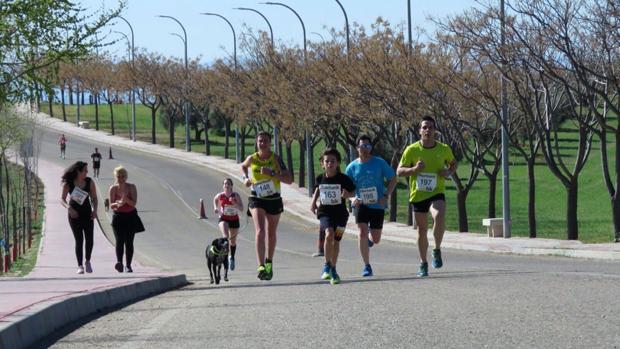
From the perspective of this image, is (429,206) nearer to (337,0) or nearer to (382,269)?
(382,269)

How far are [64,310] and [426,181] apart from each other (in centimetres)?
613

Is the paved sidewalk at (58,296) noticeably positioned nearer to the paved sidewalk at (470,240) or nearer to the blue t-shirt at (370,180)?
the blue t-shirt at (370,180)

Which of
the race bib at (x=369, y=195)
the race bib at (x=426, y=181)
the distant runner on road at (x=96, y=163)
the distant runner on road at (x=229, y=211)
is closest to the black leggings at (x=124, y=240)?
the distant runner on road at (x=229, y=211)

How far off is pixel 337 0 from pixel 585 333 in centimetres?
3968

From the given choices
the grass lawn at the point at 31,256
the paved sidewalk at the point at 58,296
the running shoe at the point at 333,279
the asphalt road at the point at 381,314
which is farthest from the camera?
the grass lawn at the point at 31,256

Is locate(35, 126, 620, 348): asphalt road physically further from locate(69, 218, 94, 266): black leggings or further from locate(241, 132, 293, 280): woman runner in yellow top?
locate(69, 218, 94, 266): black leggings

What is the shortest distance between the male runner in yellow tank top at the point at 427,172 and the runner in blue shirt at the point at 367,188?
1.63ft

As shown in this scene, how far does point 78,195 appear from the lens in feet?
65.0

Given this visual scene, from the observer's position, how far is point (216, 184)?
69688mm

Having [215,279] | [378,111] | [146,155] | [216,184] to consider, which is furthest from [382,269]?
[146,155]

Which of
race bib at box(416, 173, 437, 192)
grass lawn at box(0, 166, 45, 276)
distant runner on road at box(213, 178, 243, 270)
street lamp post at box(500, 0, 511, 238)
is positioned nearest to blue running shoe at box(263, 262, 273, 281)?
race bib at box(416, 173, 437, 192)

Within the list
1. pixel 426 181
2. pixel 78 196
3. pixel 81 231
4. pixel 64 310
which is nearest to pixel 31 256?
pixel 81 231

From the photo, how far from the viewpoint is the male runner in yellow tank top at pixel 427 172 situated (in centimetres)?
1681

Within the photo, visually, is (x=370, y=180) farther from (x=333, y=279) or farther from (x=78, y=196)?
(x=78, y=196)
